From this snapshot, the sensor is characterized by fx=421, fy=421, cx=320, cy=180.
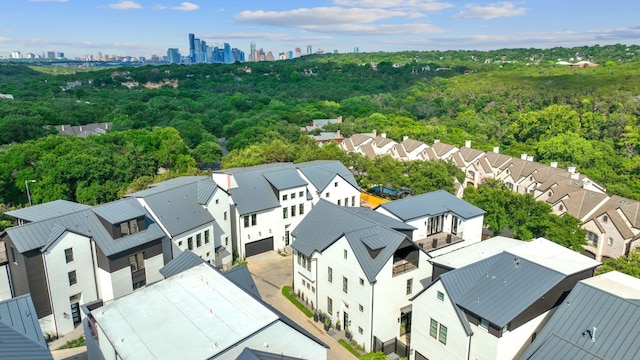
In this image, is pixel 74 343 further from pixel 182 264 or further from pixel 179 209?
pixel 179 209

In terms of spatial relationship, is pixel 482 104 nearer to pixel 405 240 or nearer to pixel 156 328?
pixel 405 240

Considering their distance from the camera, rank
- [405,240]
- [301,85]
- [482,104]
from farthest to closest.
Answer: [301,85] < [482,104] < [405,240]

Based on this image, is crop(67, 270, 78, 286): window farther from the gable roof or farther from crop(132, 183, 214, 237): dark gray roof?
the gable roof

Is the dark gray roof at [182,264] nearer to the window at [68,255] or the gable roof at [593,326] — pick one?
the window at [68,255]

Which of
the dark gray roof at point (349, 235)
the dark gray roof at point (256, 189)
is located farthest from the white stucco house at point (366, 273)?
the dark gray roof at point (256, 189)

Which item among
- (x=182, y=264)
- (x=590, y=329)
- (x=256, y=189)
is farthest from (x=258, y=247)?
(x=590, y=329)

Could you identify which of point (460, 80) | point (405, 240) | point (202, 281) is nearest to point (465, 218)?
point (405, 240)

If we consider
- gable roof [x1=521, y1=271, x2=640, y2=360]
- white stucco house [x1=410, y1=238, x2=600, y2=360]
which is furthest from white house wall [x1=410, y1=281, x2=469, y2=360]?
gable roof [x1=521, y1=271, x2=640, y2=360]
